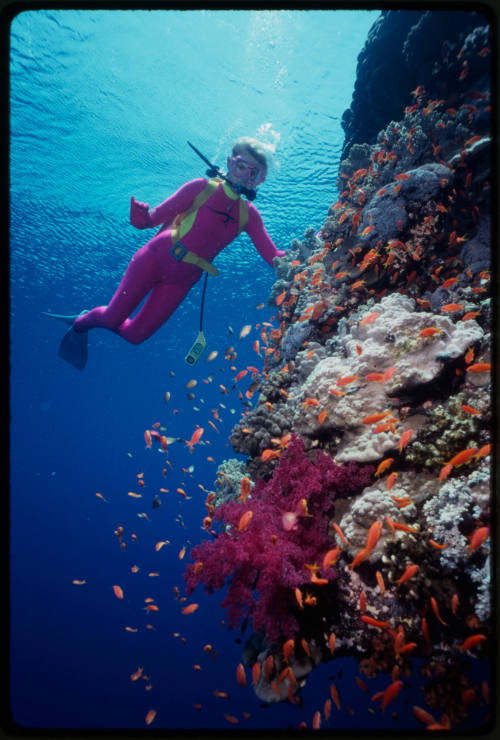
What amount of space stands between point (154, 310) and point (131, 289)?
698 mm

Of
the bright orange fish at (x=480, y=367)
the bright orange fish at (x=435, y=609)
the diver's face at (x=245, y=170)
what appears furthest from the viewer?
the diver's face at (x=245, y=170)

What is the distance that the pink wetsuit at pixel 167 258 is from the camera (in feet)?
21.2

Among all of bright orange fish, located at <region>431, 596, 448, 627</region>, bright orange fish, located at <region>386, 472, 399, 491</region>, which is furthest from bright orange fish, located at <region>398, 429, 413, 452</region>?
bright orange fish, located at <region>431, 596, 448, 627</region>

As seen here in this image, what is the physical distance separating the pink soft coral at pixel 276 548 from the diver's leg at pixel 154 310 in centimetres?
493

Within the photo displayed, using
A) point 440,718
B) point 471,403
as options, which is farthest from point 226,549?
point 471,403

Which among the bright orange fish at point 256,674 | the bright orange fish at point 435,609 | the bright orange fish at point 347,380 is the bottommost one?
the bright orange fish at point 256,674

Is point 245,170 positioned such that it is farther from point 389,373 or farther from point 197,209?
point 389,373

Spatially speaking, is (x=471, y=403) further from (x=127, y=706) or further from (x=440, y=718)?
(x=127, y=706)

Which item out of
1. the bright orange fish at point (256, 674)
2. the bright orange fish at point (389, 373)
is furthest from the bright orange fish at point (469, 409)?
the bright orange fish at point (256, 674)

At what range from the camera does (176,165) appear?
1434 centimetres

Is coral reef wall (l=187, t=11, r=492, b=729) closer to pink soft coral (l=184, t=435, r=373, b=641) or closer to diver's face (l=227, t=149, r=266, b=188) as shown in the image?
pink soft coral (l=184, t=435, r=373, b=641)

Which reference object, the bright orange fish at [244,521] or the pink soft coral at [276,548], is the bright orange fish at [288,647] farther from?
the bright orange fish at [244,521]

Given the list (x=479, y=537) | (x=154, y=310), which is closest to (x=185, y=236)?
(x=154, y=310)

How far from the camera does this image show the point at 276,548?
10.6ft
